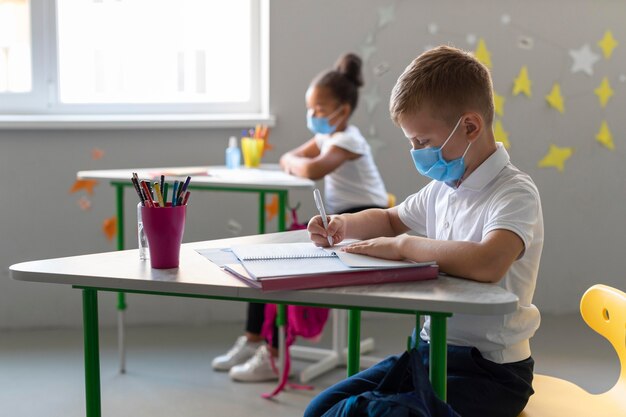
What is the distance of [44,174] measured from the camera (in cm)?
357

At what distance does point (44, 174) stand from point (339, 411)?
254 cm

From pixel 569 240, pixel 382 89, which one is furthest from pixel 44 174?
pixel 569 240

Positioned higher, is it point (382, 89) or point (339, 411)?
point (382, 89)

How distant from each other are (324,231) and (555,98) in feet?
7.87

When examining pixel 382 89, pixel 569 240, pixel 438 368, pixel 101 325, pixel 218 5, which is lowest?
pixel 101 325

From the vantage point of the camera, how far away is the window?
3.64 m

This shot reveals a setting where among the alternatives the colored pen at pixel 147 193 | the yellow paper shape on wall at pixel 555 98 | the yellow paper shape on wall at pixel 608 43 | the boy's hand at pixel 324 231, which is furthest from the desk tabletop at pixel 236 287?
the yellow paper shape on wall at pixel 608 43

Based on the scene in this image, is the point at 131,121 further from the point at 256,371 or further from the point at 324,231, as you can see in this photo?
the point at 324,231

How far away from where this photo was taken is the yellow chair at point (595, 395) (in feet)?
5.13

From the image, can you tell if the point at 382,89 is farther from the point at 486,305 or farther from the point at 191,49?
the point at 486,305

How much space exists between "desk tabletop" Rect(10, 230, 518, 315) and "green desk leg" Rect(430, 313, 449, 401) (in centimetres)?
5

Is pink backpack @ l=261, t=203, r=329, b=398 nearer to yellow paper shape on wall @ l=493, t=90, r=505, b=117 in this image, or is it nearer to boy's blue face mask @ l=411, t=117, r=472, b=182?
yellow paper shape on wall @ l=493, t=90, r=505, b=117

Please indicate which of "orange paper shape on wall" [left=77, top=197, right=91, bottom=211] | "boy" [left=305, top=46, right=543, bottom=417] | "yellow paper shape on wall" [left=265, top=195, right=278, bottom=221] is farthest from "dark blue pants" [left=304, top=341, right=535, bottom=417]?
"orange paper shape on wall" [left=77, top=197, right=91, bottom=211]

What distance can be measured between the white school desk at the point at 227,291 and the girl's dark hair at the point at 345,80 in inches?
67.4
